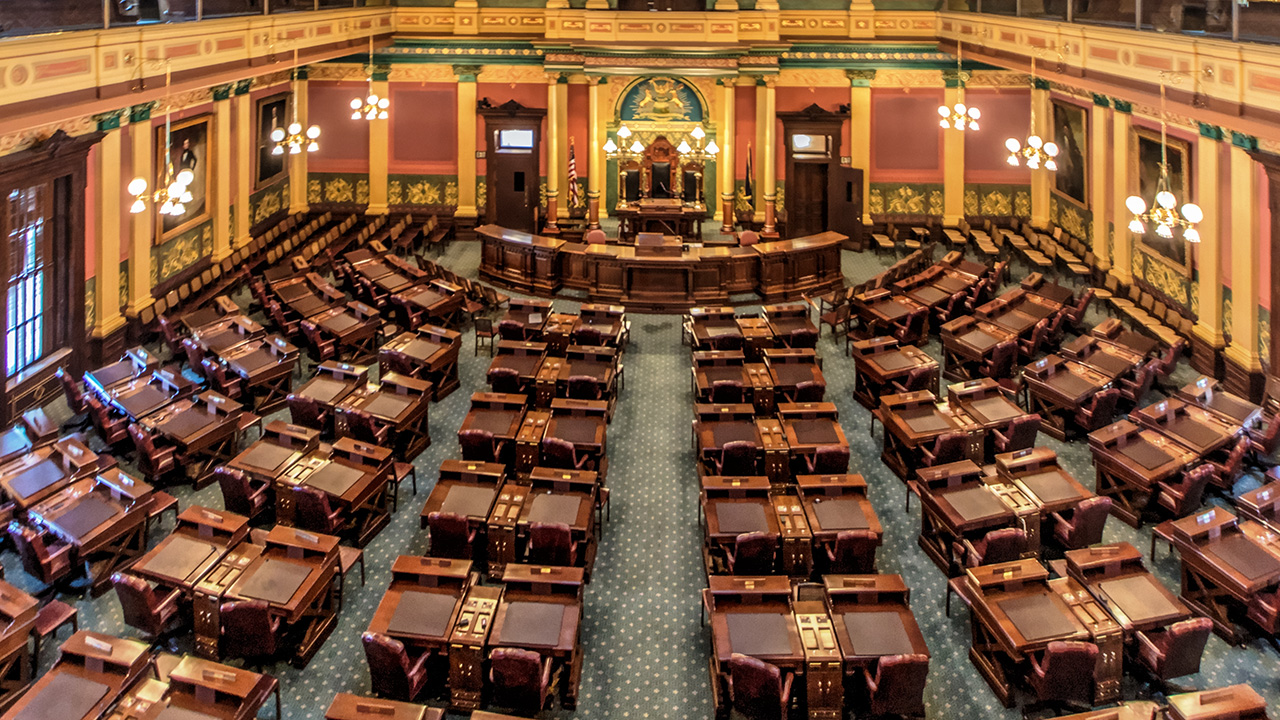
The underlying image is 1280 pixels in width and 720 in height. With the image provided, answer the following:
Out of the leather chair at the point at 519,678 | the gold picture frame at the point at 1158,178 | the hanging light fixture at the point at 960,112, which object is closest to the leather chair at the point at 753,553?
the leather chair at the point at 519,678

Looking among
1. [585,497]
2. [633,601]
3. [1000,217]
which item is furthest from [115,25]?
[1000,217]

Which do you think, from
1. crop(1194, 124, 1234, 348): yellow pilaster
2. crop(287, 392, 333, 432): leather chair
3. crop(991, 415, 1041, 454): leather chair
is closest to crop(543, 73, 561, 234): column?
crop(287, 392, 333, 432): leather chair

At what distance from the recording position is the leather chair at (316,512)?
9031 millimetres

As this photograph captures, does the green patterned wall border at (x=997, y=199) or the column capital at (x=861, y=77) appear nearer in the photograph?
the green patterned wall border at (x=997, y=199)

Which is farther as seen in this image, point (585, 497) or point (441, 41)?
point (441, 41)

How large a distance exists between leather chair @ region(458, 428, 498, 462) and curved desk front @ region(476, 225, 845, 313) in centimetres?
657

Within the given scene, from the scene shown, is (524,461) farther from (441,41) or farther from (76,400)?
(441,41)

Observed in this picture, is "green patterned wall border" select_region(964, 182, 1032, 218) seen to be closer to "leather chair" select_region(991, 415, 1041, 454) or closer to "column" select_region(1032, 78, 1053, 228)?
"column" select_region(1032, 78, 1053, 228)

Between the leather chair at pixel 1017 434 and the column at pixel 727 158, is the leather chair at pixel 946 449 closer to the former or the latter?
the leather chair at pixel 1017 434

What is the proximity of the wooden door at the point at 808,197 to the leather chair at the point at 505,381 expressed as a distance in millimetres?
10615

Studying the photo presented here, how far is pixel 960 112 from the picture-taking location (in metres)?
16.8

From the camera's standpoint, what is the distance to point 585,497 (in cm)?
929

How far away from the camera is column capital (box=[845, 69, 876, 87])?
20500mm

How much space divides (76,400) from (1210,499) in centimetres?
1353
